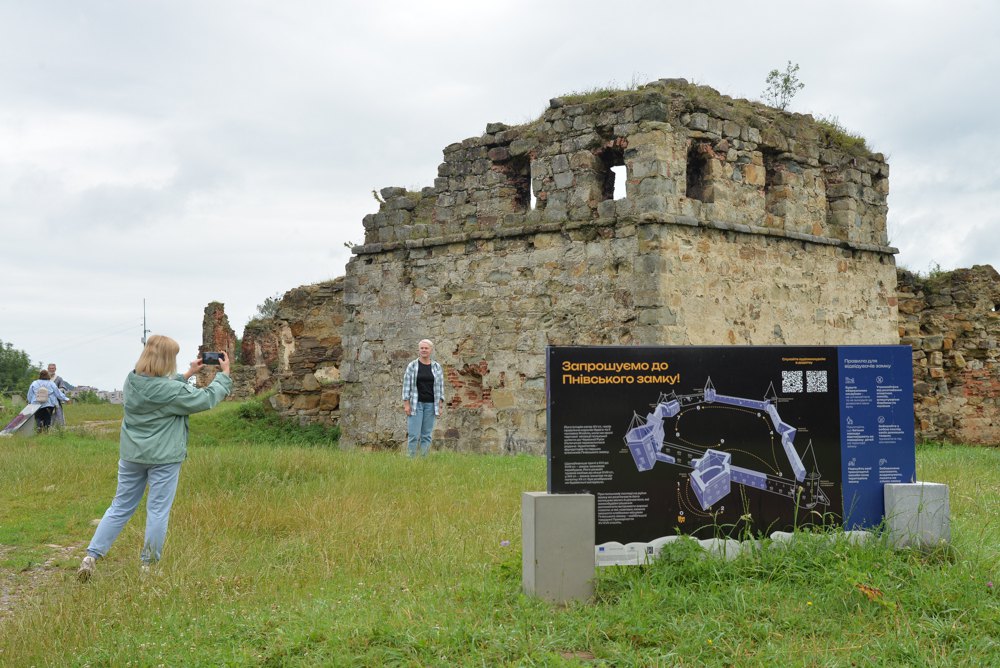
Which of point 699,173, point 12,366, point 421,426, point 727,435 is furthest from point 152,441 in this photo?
point 12,366

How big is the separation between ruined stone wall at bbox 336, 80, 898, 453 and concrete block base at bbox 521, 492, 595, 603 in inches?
241

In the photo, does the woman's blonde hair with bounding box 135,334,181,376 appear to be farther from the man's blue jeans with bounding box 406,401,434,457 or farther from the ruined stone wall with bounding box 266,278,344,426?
the ruined stone wall with bounding box 266,278,344,426

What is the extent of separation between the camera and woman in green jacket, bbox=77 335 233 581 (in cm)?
646

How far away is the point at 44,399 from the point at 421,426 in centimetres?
722

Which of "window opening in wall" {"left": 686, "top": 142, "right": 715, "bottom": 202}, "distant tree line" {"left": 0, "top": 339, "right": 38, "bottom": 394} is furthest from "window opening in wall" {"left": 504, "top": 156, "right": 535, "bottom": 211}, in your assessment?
"distant tree line" {"left": 0, "top": 339, "right": 38, "bottom": 394}

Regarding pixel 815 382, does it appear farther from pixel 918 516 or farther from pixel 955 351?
pixel 955 351

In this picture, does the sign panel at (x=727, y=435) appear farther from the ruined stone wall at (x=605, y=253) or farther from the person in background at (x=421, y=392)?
the person in background at (x=421, y=392)

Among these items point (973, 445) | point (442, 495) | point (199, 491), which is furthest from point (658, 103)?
point (973, 445)

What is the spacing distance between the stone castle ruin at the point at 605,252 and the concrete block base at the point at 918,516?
547 centimetres

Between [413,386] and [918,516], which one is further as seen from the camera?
[413,386]

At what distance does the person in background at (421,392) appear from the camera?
11.4 m

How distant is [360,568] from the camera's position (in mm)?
6199

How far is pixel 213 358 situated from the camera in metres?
6.96

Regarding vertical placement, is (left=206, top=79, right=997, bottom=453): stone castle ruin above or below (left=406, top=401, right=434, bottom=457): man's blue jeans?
above
